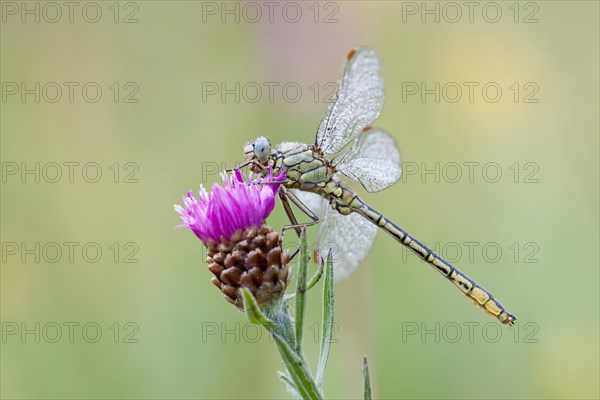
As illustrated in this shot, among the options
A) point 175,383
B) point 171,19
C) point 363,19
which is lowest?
point 175,383

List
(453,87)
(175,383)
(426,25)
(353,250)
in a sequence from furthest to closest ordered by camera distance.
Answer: (426,25) → (453,87) → (175,383) → (353,250)

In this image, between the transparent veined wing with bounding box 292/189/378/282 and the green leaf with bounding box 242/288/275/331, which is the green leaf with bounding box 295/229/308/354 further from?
the transparent veined wing with bounding box 292/189/378/282

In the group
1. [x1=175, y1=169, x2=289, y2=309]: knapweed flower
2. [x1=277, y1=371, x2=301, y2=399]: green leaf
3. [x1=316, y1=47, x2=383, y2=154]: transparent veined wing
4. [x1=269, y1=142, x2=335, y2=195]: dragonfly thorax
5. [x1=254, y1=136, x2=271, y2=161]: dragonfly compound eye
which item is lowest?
[x1=277, y1=371, x2=301, y2=399]: green leaf

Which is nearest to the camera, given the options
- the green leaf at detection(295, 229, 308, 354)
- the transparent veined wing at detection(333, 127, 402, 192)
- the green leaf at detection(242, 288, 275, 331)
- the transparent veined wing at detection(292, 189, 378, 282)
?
the green leaf at detection(242, 288, 275, 331)

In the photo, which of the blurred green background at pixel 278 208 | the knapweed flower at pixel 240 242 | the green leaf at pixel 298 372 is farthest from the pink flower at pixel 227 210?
the blurred green background at pixel 278 208

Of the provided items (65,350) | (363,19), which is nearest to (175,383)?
(65,350)

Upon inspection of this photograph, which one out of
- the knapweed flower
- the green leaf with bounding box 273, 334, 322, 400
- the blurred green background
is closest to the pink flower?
the knapweed flower

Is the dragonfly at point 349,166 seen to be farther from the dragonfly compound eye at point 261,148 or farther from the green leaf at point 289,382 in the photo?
the green leaf at point 289,382

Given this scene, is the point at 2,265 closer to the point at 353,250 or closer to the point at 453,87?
the point at 353,250
